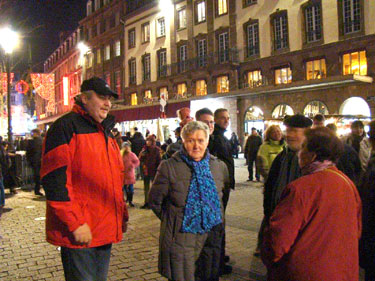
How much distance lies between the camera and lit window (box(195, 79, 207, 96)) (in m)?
29.7

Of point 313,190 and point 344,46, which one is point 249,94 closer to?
point 344,46

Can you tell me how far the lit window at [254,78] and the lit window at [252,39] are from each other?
1.41m

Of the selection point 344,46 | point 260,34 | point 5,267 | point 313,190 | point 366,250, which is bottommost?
point 5,267

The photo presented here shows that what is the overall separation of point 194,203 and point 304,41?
75.7ft

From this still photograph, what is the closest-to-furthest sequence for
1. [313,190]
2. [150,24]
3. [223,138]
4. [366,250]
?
[313,190] < [366,250] < [223,138] < [150,24]

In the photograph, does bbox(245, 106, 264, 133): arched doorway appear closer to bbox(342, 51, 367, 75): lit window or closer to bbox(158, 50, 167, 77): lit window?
bbox(342, 51, 367, 75): lit window

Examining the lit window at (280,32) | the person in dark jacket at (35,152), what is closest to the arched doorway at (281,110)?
the lit window at (280,32)

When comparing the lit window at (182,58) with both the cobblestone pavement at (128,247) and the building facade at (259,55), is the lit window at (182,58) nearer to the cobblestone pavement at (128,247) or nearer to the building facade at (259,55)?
the building facade at (259,55)

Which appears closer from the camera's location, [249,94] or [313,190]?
[313,190]

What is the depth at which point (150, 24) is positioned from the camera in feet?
117

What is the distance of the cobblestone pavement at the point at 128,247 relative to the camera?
15.6 ft

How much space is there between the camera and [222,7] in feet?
94.4

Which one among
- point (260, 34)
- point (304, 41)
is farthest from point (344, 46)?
point (260, 34)

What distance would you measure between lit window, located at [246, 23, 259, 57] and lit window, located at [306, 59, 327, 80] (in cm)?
444
